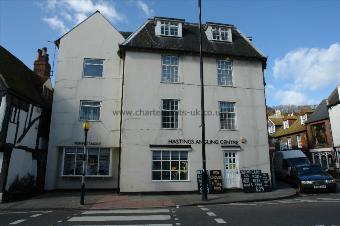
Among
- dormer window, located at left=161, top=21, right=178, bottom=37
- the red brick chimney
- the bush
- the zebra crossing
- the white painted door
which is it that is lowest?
the zebra crossing

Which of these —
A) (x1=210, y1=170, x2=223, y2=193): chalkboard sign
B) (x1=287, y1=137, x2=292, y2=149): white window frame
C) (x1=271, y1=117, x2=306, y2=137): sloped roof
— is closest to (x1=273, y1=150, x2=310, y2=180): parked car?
(x1=210, y1=170, x2=223, y2=193): chalkboard sign

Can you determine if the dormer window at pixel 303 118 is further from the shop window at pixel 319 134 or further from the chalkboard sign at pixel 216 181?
the chalkboard sign at pixel 216 181

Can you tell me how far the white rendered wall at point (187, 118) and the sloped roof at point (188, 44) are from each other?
603mm

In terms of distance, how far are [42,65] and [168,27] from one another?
36.6 feet

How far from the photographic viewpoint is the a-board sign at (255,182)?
758 inches

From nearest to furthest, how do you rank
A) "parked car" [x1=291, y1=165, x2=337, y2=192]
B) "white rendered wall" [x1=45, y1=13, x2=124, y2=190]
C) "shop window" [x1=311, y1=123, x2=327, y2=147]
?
"parked car" [x1=291, y1=165, x2=337, y2=192] < "white rendered wall" [x1=45, y1=13, x2=124, y2=190] < "shop window" [x1=311, y1=123, x2=327, y2=147]

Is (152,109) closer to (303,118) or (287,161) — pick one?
(287,161)

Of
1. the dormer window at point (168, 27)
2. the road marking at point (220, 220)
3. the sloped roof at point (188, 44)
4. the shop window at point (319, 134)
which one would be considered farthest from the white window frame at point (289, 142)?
the road marking at point (220, 220)

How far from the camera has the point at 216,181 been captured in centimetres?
1909

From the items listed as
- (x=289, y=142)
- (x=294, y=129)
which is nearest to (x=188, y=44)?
(x=294, y=129)

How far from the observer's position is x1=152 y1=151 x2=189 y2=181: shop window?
19219mm

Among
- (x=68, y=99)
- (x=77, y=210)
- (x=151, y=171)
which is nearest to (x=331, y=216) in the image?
(x=77, y=210)

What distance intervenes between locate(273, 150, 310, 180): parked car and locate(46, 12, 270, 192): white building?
460 cm

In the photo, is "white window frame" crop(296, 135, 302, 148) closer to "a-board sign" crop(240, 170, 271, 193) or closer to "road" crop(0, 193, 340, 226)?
"a-board sign" crop(240, 170, 271, 193)
